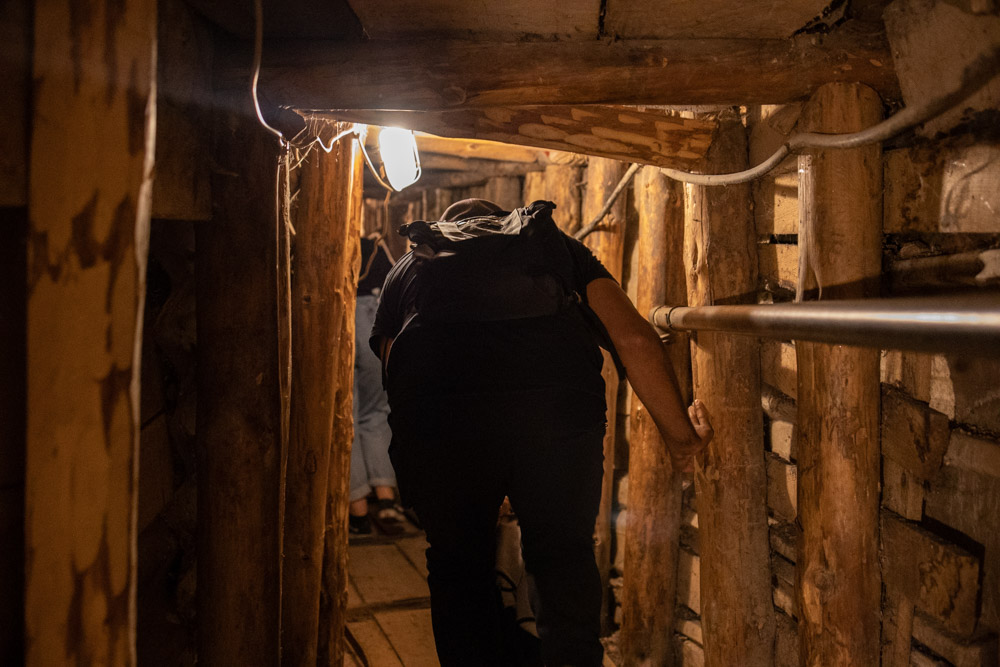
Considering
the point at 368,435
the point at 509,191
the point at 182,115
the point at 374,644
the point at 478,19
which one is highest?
the point at 509,191

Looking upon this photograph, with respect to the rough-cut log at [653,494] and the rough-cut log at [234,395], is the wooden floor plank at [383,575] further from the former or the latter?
the rough-cut log at [234,395]

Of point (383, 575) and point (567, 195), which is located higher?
point (567, 195)

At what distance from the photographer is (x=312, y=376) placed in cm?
272

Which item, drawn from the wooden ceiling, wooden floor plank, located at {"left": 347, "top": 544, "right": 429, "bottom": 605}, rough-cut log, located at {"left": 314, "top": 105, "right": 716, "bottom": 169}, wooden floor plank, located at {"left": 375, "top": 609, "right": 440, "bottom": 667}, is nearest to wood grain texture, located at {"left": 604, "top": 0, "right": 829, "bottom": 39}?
the wooden ceiling

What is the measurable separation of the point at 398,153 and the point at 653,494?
199cm

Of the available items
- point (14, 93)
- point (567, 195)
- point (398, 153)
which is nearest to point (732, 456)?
point (398, 153)

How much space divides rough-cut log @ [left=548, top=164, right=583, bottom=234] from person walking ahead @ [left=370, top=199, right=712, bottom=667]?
6.12 ft

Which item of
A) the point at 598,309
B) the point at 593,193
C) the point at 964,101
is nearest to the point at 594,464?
the point at 598,309

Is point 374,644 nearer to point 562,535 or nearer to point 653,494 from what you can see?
point 653,494

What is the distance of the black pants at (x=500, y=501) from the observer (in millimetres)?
1979

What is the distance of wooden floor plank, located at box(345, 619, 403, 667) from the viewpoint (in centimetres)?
311

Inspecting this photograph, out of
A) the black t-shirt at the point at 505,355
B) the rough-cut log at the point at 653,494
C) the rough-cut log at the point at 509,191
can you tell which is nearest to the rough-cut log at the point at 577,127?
the black t-shirt at the point at 505,355

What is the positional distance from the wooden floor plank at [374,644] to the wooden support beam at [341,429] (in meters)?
0.31

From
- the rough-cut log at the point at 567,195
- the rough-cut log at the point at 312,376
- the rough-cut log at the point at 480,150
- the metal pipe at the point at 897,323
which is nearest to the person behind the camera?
the metal pipe at the point at 897,323
